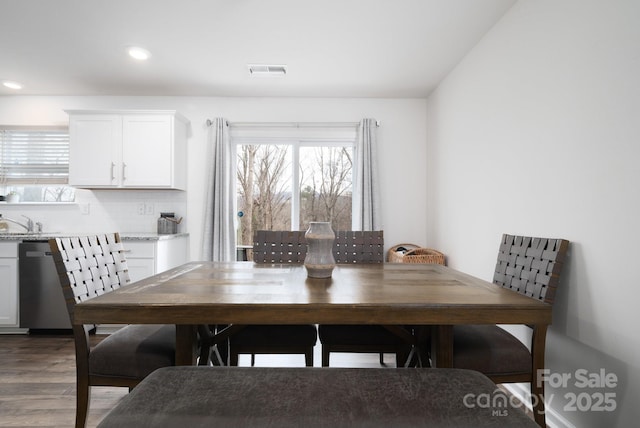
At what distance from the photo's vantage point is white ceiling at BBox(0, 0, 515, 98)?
2230 millimetres

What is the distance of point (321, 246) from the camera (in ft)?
4.89

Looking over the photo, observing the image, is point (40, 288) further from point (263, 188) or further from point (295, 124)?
point (295, 124)

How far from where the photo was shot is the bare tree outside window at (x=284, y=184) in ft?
13.0

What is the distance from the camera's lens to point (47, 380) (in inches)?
88.1

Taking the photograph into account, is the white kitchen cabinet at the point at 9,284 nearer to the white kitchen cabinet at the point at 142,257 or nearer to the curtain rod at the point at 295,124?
the white kitchen cabinet at the point at 142,257

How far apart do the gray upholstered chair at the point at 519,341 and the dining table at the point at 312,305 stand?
0.37 ft

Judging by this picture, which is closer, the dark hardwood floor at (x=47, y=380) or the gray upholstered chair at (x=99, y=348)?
the gray upholstered chair at (x=99, y=348)

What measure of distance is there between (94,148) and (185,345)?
3065 mm

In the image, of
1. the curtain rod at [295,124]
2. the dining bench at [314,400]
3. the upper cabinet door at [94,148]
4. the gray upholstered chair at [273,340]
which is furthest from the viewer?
the curtain rod at [295,124]

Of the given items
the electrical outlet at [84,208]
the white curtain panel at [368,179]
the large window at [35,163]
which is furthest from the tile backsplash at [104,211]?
the white curtain panel at [368,179]

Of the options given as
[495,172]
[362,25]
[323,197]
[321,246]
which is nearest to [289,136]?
[323,197]

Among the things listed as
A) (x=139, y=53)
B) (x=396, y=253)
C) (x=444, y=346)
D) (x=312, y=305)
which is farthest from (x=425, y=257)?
(x=139, y=53)

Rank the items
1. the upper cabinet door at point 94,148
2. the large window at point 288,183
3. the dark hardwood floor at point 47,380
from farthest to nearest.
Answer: the large window at point 288,183 → the upper cabinet door at point 94,148 → the dark hardwood floor at point 47,380

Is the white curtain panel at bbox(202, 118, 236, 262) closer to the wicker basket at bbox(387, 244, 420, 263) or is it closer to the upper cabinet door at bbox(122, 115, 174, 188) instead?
the upper cabinet door at bbox(122, 115, 174, 188)
